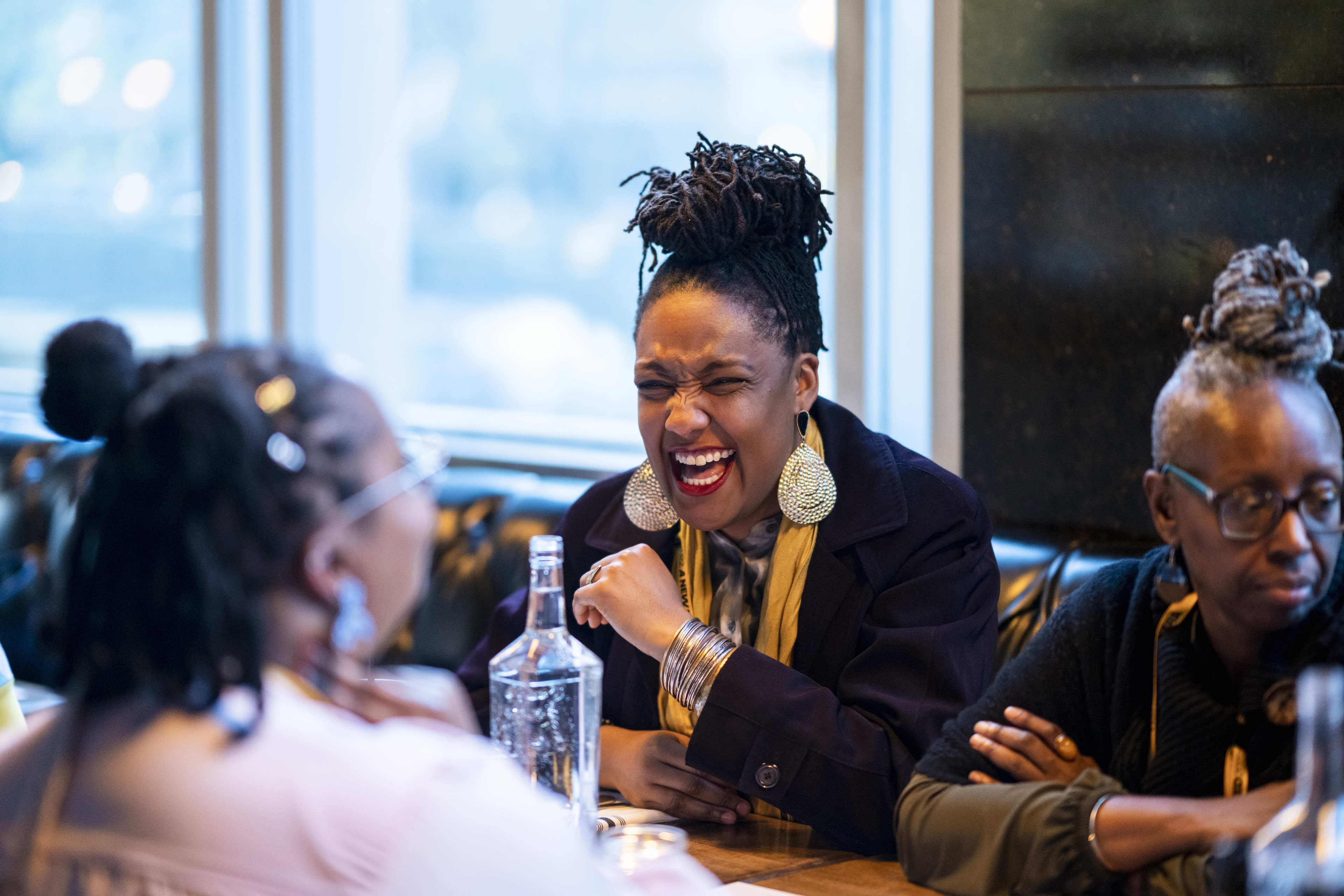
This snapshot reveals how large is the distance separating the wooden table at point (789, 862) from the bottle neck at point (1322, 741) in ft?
2.03

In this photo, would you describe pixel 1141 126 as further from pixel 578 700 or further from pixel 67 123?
pixel 67 123

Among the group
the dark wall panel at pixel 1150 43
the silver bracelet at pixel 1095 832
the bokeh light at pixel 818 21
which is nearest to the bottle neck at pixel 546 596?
the silver bracelet at pixel 1095 832

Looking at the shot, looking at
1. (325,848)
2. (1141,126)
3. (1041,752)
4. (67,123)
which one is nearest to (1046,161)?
(1141,126)

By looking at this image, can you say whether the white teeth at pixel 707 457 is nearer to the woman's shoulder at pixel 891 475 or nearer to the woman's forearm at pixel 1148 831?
the woman's shoulder at pixel 891 475

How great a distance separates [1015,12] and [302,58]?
86.3 inches

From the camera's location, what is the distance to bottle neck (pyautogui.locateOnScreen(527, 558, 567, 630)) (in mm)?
1571

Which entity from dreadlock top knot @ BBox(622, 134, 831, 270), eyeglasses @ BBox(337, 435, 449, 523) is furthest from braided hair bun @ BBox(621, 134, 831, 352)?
eyeglasses @ BBox(337, 435, 449, 523)

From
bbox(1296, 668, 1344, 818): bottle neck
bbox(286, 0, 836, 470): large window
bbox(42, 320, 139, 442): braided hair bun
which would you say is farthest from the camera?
bbox(286, 0, 836, 470): large window

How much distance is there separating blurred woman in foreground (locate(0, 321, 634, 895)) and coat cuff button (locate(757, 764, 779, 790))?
73cm

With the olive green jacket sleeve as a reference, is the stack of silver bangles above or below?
above

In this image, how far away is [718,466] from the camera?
200 centimetres

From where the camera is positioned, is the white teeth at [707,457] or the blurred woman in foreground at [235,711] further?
the white teeth at [707,457]

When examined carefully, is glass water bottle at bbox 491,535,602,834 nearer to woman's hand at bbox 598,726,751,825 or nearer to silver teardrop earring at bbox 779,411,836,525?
woman's hand at bbox 598,726,751,825

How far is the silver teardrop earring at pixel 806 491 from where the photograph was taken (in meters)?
2.02
